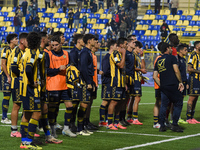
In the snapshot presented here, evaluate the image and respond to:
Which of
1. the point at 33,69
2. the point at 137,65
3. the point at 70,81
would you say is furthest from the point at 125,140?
the point at 137,65

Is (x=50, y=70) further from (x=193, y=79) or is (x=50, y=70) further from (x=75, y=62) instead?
(x=193, y=79)

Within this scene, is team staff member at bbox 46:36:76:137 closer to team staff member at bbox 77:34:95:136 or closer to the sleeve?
the sleeve

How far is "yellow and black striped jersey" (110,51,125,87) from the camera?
941 centimetres

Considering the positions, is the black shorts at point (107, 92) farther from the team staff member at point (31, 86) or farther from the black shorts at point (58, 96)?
the team staff member at point (31, 86)

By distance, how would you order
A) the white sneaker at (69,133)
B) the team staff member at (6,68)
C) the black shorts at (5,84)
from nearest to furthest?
the white sneaker at (69,133)
the team staff member at (6,68)
the black shorts at (5,84)

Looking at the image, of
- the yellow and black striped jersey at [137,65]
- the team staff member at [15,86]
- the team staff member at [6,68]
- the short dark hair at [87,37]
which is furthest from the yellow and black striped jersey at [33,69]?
the yellow and black striped jersey at [137,65]

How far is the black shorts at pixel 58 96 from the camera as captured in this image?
7.96 m

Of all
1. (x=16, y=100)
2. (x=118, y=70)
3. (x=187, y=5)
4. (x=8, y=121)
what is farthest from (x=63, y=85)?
(x=187, y=5)

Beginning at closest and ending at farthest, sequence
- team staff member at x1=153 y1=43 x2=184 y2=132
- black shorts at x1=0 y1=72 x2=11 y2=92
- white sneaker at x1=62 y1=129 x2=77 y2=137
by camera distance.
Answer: white sneaker at x1=62 y1=129 x2=77 y2=137 → team staff member at x1=153 y1=43 x2=184 y2=132 → black shorts at x1=0 y1=72 x2=11 y2=92

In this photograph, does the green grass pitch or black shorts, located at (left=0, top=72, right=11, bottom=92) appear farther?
black shorts, located at (left=0, top=72, right=11, bottom=92)

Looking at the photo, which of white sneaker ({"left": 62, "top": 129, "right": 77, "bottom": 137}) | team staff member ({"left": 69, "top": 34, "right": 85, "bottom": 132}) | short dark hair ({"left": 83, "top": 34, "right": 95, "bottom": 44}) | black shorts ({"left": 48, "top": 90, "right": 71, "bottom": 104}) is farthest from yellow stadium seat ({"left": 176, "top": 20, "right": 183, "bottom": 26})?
black shorts ({"left": 48, "top": 90, "right": 71, "bottom": 104})

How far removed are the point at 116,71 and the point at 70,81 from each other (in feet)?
4.93

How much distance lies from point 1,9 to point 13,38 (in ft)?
99.7

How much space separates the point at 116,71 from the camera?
951cm
